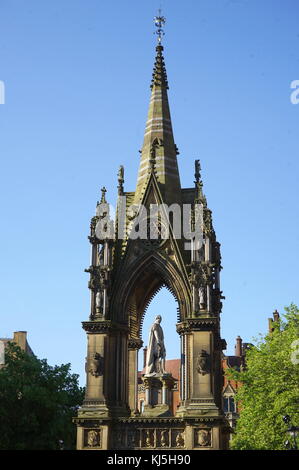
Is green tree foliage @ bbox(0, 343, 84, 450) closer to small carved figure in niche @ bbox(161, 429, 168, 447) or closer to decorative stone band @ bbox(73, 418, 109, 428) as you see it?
decorative stone band @ bbox(73, 418, 109, 428)

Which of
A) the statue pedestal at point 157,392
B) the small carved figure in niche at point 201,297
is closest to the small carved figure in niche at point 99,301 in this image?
Answer: the statue pedestal at point 157,392

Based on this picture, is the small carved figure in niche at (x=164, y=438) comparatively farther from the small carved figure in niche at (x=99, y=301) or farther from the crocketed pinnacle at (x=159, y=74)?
the crocketed pinnacle at (x=159, y=74)

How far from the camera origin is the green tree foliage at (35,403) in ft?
145

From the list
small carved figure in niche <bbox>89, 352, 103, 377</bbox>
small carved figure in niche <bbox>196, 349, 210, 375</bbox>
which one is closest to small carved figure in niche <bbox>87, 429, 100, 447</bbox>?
small carved figure in niche <bbox>89, 352, 103, 377</bbox>

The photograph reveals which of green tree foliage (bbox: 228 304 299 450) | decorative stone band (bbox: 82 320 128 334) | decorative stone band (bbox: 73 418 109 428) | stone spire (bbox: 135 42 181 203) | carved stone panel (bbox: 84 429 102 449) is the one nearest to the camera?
carved stone panel (bbox: 84 429 102 449)

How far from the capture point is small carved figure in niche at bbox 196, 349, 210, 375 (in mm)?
32031

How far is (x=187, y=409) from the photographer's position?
31609 millimetres

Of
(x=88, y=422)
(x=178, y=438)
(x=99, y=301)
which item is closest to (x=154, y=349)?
(x=99, y=301)

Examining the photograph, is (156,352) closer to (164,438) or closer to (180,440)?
(164,438)

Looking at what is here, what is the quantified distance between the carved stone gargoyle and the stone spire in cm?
753
